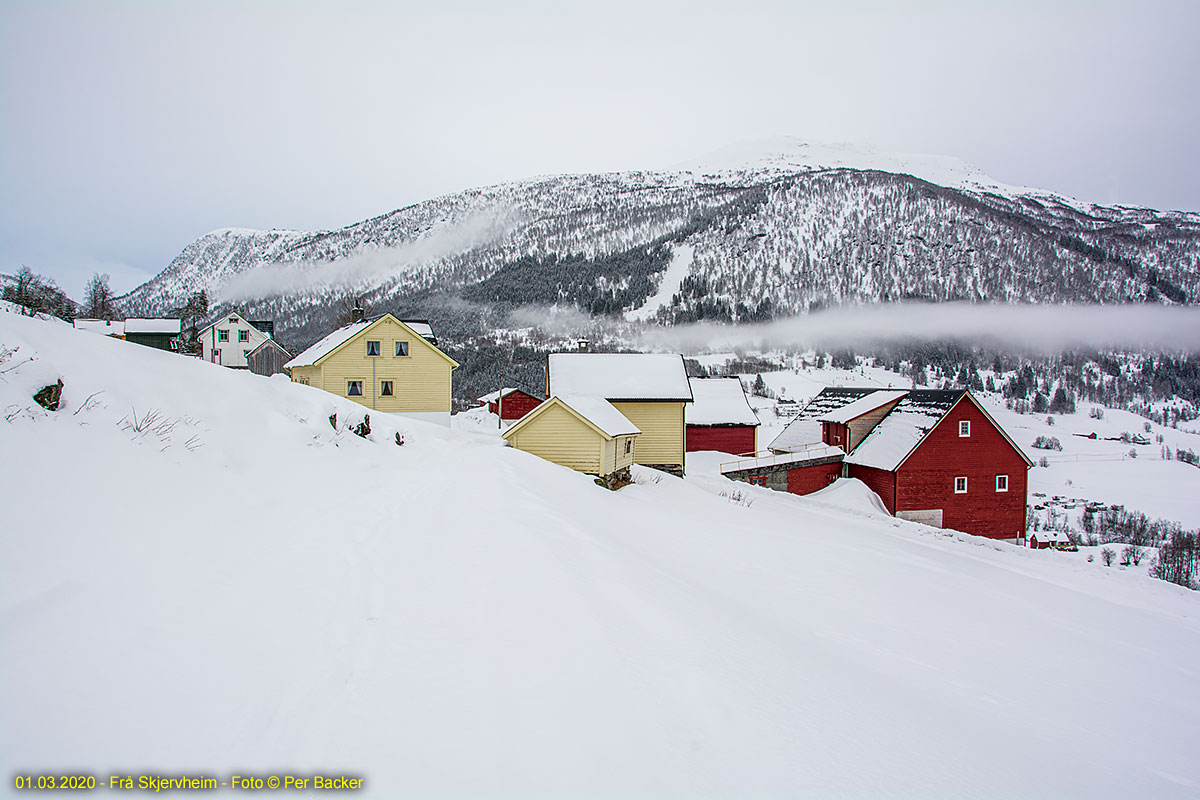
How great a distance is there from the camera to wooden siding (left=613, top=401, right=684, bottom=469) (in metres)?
31.4

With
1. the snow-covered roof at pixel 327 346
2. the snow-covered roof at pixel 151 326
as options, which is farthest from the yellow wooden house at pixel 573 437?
the snow-covered roof at pixel 151 326

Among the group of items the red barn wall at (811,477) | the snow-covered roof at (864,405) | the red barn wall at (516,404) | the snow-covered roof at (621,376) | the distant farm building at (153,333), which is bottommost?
the red barn wall at (811,477)

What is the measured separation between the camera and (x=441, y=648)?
15.9 ft

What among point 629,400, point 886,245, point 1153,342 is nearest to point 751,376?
point 886,245

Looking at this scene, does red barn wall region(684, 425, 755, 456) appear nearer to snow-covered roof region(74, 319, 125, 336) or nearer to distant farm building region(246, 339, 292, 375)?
distant farm building region(246, 339, 292, 375)

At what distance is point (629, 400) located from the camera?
102ft

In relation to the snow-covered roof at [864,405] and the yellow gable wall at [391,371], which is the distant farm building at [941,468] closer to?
the snow-covered roof at [864,405]

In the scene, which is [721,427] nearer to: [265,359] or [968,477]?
[968,477]

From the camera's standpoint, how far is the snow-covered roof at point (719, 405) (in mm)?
45281

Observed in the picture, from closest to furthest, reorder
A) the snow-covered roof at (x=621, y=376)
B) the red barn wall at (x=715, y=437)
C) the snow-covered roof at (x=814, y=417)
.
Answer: the snow-covered roof at (x=621, y=376) < the snow-covered roof at (x=814, y=417) < the red barn wall at (x=715, y=437)

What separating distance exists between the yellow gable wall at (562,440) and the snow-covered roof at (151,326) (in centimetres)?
4316

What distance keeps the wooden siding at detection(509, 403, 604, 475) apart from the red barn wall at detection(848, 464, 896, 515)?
1878 centimetres

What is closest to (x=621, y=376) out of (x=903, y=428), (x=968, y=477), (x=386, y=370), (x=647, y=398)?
(x=647, y=398)

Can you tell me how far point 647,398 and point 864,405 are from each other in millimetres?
16909
